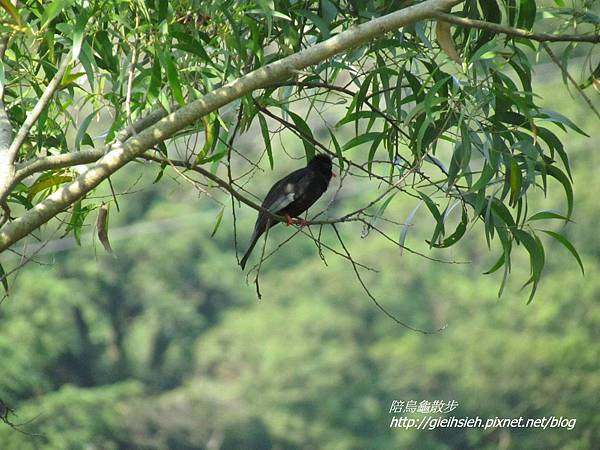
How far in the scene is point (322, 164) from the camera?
4023mm

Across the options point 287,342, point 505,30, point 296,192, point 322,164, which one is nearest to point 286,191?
point 296,192

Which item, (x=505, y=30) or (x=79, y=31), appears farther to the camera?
(x=505, y=30)

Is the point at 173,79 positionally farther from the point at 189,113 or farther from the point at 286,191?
the point at 286,191

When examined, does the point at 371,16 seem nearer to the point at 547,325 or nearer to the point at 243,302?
the point at 547,325

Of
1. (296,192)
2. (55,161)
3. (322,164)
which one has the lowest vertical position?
(55,161)

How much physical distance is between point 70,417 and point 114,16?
52.6 feet

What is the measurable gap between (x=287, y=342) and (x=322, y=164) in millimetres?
18030

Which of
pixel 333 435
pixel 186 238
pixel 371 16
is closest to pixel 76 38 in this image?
pixel 371 16

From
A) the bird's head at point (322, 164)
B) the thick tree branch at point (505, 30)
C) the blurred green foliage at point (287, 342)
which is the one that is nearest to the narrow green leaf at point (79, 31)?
the thick tree branch at point (505, 30)

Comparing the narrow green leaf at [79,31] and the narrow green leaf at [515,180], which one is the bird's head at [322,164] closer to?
the narrow green leaf at [515,180]

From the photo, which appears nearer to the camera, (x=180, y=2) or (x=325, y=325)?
(x=180, y=2)

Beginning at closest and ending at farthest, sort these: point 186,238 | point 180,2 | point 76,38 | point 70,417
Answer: point 76,38, point 180,2, point 70,417, point 186,238

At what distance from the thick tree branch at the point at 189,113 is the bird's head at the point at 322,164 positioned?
67.4 inches

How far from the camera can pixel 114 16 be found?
2365 millimetres
